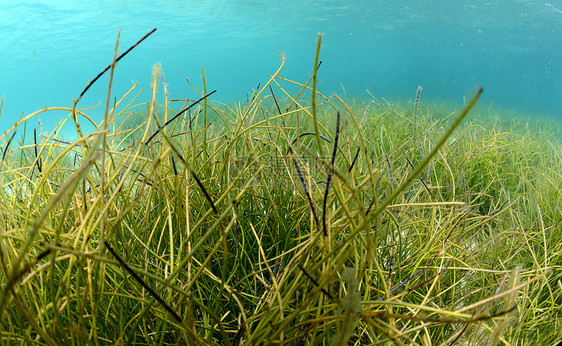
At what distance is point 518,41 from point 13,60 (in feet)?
139

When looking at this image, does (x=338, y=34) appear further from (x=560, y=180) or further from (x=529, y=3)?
(x=560, y=180)

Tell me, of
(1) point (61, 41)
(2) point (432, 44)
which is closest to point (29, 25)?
(1) point (61, 41)

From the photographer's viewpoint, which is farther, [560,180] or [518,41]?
[518,41]

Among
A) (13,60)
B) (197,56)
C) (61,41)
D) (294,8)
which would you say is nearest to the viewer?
(294,8)

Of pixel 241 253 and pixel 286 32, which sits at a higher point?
pixel 241 253

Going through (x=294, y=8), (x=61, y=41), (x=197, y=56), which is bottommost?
(x=197, y=56)

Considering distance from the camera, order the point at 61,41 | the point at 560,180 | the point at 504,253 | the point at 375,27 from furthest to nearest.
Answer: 1. the point at 375,27
2. the point at 61,41
3. the point at 560,180
4. the point at 504,253

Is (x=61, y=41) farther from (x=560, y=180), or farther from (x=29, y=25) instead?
(x=560, y=180)

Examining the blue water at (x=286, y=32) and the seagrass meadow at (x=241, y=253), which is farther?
the blue water at (x=286, y=32)

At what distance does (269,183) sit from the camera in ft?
3.81

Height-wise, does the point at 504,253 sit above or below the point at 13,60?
above

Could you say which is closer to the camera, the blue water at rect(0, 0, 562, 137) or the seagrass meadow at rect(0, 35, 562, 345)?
the seagrass meadow at rect(0, 35, 562, 345)

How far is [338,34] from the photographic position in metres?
28.6

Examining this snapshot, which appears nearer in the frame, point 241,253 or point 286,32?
point 241,253
